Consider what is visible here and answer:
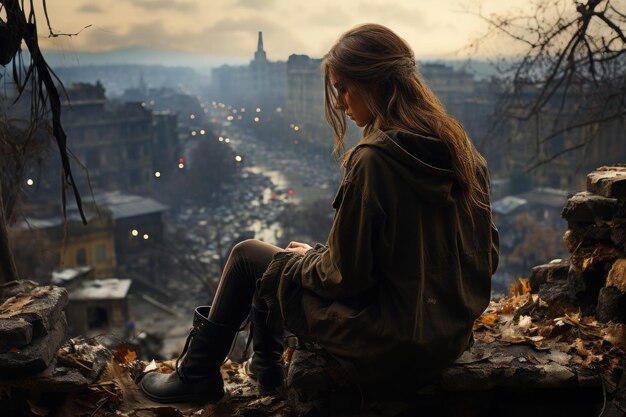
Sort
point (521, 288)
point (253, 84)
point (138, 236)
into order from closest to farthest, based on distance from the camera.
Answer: point (521, 288)
point (138, 236)
point (253, 84)

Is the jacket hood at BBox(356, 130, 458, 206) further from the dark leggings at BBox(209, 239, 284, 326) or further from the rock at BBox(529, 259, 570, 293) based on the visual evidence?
the rock at BBox(529, 259, 570, 293)

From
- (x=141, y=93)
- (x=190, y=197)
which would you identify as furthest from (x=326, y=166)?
(x=141, y=93)

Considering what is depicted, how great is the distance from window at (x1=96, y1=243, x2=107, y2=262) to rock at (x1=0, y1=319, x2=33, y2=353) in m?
22.1

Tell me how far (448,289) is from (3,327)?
144 cm

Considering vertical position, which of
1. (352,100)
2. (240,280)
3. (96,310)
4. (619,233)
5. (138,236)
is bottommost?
(96,310)

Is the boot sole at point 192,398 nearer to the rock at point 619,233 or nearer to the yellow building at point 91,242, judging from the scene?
the rock at point 619,233

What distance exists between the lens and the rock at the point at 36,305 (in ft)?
7.35

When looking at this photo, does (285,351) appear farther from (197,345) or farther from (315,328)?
(315,328)

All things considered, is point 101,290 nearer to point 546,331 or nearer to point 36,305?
point 36,305

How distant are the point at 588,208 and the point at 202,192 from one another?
35701 millimetres

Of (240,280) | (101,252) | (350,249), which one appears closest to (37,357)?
(240,280)

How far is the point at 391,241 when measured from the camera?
171 centimetres

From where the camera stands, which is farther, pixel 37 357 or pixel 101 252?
pixel 101 252

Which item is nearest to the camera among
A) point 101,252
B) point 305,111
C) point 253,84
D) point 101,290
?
point 101,290
